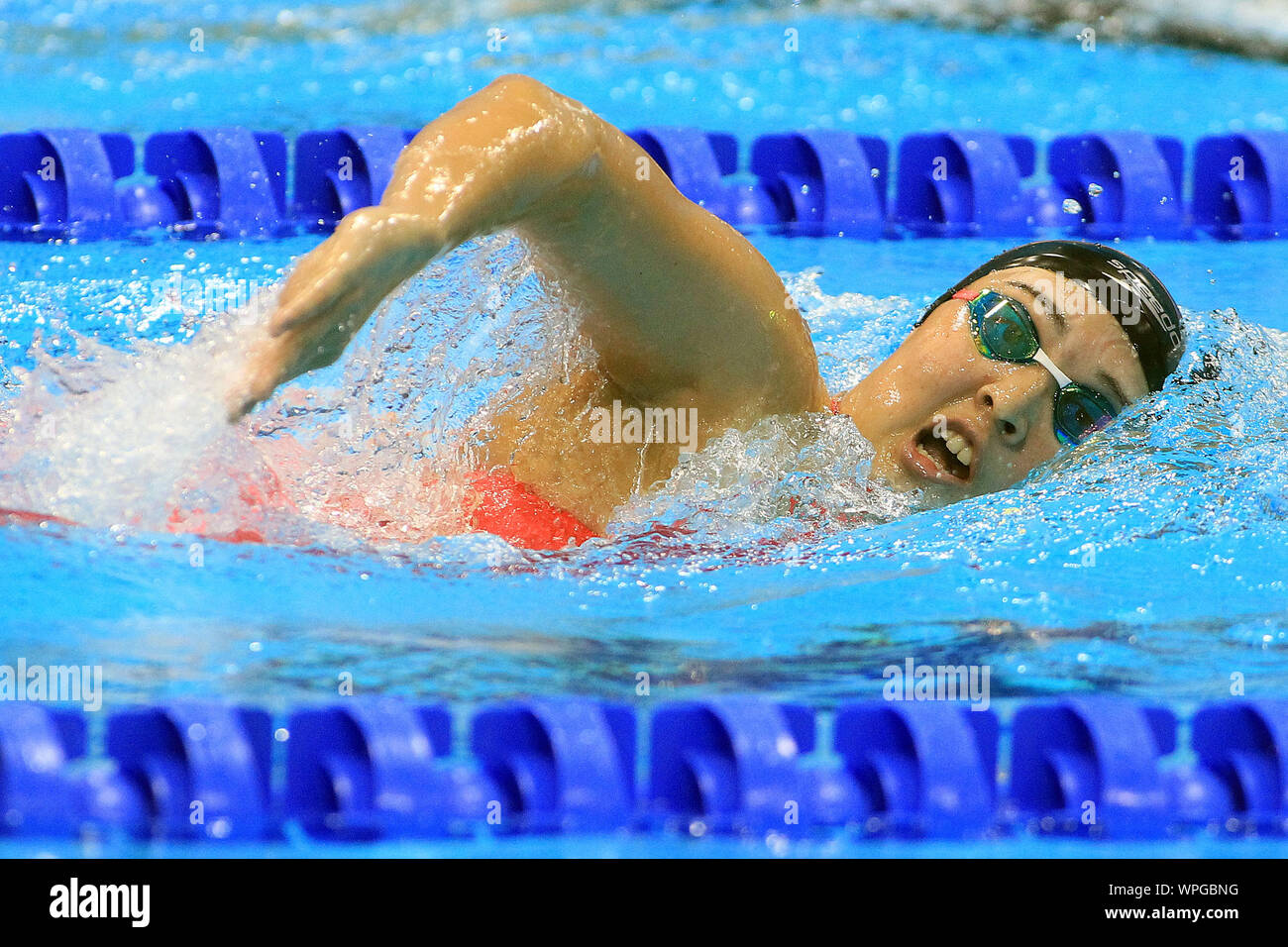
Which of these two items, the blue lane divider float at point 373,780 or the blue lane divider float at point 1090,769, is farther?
the blue lane divider float at point 1090,769

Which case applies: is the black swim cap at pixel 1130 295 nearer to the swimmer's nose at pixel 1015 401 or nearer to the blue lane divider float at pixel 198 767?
the swimmer's nose at pixel 1015 401

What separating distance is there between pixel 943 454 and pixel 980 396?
0.32 feet

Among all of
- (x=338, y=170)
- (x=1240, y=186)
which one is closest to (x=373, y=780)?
(x=338, y=170)

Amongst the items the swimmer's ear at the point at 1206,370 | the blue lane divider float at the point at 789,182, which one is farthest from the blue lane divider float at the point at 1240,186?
the swimmer's ear at the point at 1206,370

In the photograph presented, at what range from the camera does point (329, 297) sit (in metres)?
1.38

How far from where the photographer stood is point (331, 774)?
185cm

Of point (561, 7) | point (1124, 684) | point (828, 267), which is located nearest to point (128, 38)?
point (561, 7)

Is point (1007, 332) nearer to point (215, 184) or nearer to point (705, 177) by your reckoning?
point (705, 177)

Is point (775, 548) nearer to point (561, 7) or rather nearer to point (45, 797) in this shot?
point (45, 797)

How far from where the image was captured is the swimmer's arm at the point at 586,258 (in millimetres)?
1410

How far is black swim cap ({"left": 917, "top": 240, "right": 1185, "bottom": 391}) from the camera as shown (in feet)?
7.54

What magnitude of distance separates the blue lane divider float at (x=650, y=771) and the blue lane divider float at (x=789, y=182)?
2.09 metres

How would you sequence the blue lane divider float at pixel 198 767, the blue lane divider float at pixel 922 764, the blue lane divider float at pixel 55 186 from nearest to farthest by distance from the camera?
the blue lane divider float at pixel 198 767 < the blue lane divider float at pixel 922 764 < the blue lane divider float at pixel 55 186

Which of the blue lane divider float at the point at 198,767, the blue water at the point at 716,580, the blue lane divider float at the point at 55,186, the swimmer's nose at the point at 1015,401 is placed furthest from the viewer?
the blue lane divider float at the point at 55,186
